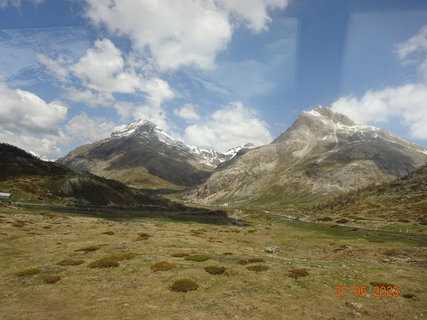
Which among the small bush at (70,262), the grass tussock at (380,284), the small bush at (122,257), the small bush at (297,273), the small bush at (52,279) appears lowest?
the small bush at (52,279)

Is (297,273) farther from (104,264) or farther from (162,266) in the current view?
(104,264)

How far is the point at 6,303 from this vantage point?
21.3m

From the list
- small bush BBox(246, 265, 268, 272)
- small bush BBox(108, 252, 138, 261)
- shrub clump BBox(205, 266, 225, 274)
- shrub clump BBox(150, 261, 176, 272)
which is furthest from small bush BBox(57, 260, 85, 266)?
small bush BBox(246, 265, 268, 272)

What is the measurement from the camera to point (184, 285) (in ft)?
78.4

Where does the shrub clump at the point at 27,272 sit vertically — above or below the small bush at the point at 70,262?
below

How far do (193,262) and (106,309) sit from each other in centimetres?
1437

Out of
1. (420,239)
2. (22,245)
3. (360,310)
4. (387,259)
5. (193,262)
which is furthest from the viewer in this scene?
(420,239)

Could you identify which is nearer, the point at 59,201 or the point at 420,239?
the point at 420,239

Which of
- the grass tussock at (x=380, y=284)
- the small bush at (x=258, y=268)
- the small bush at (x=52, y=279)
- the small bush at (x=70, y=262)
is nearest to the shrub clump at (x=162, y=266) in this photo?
the small bush at (x=258, y=268)

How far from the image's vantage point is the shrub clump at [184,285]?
77.3 ft

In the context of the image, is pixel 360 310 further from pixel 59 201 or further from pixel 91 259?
pixel 59 201

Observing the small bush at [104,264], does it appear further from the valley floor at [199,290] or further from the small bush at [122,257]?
the small bush at [122,257]

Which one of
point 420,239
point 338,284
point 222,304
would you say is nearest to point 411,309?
point 338,284

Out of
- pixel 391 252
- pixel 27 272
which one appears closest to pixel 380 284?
pixel 391 252
